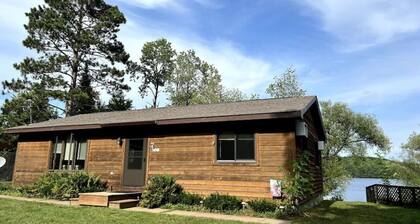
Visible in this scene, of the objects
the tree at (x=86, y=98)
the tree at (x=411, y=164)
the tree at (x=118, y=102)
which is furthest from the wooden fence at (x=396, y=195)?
the tree at (x=118, y=102)

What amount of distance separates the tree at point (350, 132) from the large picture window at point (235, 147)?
20.2 m

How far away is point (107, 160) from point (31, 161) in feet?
13.9

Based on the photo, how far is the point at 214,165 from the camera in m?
10.2

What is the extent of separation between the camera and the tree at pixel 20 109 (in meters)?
23.5

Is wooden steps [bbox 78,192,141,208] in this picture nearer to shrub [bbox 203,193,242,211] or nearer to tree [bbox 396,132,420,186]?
shrub [bbox 203,193,242,211]

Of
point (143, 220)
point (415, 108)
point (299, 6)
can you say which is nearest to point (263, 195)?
point (143, 220)

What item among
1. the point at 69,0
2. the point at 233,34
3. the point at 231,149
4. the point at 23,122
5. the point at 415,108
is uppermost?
the point at 69,0

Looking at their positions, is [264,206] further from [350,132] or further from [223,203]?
[350,132]

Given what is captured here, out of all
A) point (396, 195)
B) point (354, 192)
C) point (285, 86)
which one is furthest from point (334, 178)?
point (354, 192)

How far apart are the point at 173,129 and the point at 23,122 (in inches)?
680

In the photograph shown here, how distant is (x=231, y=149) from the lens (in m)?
10.1

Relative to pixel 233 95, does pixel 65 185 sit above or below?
below

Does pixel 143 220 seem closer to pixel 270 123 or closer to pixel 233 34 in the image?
pixel 270 123

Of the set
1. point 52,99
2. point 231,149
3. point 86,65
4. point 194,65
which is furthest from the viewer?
point 194,65
